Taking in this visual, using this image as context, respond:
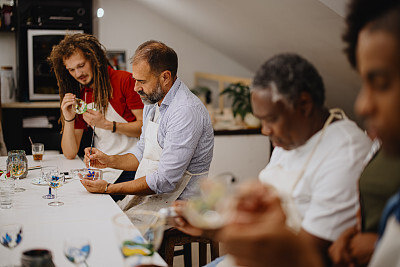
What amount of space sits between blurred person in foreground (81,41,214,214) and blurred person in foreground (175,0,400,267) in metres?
1.28

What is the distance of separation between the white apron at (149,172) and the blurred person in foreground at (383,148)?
4.84 feet

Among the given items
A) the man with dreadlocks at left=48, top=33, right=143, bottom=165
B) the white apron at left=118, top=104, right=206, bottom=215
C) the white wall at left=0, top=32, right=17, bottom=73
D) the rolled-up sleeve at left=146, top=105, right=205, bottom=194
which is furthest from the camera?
the white wall at left=0, top=32, right=17, bottom=73

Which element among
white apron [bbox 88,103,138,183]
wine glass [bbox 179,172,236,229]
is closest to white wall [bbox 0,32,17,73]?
white apron [bbox 88,103,138,183]

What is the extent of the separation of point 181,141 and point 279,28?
2.19 meters

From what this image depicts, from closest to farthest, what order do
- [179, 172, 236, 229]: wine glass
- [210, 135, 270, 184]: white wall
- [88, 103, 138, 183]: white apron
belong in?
[179, 172, 236, 229]: wine glass, [88, 103, 138, 183]: white apron, [210, 135, 270, 184]: white wall

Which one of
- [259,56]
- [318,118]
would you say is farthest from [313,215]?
[259,56]

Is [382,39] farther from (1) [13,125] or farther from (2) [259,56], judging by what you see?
(1) [13,125]

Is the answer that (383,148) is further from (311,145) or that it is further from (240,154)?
(240,154)

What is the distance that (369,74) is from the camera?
900 mm

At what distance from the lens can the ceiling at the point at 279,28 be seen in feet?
11.0

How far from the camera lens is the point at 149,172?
250cm

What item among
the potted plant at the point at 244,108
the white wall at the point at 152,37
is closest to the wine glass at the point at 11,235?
the potted plant at the point at 244,108

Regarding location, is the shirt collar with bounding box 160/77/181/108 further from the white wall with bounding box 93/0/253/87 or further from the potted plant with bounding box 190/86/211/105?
the potted plant with bounding box 190/86/211/105

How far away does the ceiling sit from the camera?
3367 millimetres
